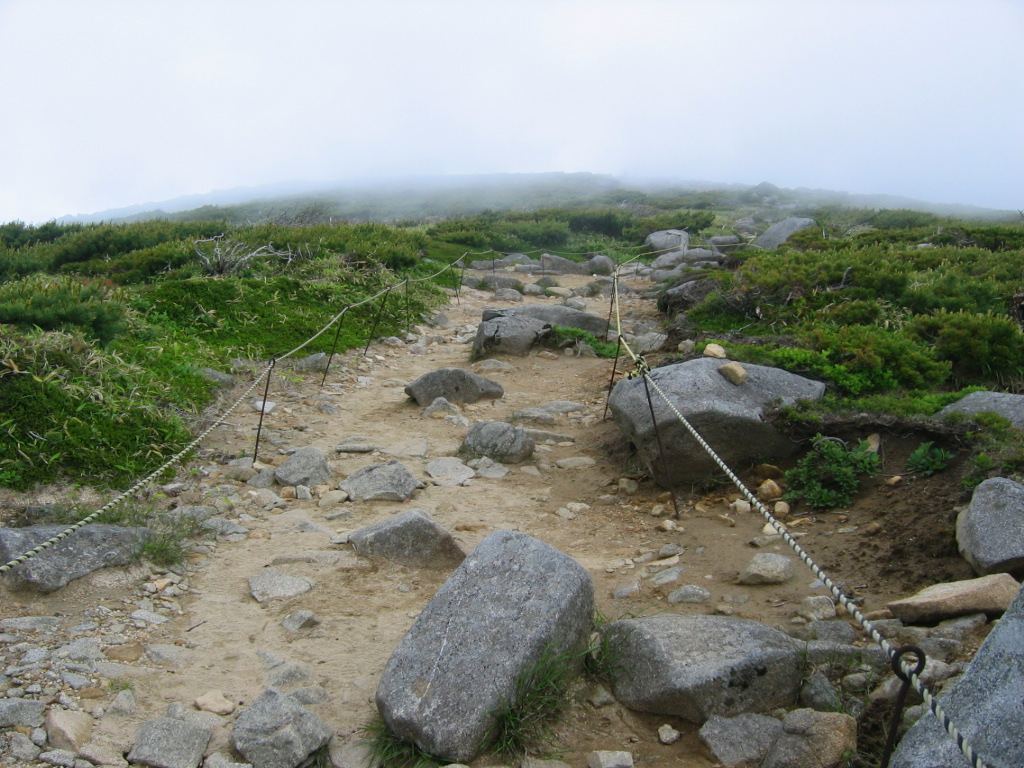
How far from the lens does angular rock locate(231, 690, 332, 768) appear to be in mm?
3121

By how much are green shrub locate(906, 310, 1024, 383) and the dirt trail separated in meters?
2.78

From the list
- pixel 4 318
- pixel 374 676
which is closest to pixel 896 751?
pixel 374 676

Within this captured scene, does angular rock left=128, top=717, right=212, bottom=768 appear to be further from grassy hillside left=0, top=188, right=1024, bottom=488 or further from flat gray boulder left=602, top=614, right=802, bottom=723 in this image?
grassy hillside left=0, top=188, right=1024, bottom=488

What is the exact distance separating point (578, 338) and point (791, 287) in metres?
3.22

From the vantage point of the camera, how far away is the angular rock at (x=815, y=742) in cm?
298

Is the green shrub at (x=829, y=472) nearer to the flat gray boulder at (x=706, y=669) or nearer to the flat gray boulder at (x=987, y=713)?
the flat gray boulder at (x=706, y=669)

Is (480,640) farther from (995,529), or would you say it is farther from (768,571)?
(995,529)

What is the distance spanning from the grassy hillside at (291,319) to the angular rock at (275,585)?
1763mm

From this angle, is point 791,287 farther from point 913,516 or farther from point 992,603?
point 992,603

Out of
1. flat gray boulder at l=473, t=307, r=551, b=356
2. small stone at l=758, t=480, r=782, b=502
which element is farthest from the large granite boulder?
small stone at l=758, t=480, r=782, b=502

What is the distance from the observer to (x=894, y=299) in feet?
34.3

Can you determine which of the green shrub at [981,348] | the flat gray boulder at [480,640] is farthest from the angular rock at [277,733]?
the green shrub at [981,348]

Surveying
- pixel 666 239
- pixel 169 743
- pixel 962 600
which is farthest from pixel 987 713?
pixel 666 239

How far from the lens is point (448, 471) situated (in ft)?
23.2
